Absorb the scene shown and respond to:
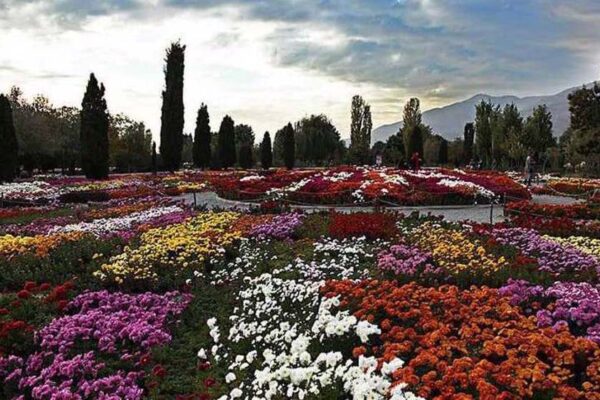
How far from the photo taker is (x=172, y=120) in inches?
1694

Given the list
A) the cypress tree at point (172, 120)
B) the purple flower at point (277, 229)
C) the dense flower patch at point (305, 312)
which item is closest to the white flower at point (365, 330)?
Result: the dense flower patch at point (305, 312)

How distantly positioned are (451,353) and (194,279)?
4728 mm

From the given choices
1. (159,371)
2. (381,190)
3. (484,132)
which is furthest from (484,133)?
(159,371)

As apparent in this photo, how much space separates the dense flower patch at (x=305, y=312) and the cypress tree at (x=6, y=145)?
70.9ft

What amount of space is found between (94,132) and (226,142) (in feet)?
45.1

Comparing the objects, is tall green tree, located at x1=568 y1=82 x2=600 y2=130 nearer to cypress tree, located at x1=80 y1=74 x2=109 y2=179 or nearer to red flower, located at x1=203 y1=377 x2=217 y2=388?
cypress tree, located at x1=80 y1=74 x2=109 y2=179

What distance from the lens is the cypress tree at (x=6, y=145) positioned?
30.8 m

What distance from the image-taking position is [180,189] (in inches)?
951

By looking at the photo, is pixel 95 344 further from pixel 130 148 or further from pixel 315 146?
pixel 315 146

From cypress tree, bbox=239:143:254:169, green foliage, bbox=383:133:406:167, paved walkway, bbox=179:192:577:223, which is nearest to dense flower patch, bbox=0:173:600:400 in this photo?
paved walkway, bbox=179:192:577:223

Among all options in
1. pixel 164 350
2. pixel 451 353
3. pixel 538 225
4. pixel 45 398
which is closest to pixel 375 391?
pixel 451 353

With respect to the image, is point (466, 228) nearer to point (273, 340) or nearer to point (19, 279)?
point (273, 340)

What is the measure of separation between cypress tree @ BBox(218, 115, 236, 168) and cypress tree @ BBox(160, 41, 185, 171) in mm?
4411

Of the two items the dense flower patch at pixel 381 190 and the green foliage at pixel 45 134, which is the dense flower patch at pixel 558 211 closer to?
the dense flower patch at pixel 381 190
